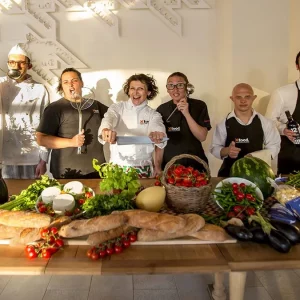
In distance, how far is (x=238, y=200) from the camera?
149 cm

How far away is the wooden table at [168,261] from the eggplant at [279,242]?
2cm

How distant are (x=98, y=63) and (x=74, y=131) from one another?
48.5 inches

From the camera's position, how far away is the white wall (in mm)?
3295

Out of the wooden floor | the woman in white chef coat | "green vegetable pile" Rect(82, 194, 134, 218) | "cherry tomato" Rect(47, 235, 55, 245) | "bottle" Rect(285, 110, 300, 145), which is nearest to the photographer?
"cherry tomato" Rect(47, 235, 55, 245)

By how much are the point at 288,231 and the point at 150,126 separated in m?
1.37

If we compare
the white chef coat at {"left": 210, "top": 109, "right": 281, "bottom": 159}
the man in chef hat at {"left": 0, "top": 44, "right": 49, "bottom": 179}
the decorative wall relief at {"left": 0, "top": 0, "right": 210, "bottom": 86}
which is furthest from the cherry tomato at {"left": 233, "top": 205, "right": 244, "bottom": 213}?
the decorative wall relief at {"left": 0, "top": 0, "right": 210, "bottom": 86}

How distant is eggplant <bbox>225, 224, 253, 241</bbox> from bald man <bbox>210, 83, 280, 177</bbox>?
1.35m

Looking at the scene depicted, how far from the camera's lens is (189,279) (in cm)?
235

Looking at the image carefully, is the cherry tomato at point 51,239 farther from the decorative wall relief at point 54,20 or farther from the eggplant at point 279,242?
the decorative wall relief at point 54,20

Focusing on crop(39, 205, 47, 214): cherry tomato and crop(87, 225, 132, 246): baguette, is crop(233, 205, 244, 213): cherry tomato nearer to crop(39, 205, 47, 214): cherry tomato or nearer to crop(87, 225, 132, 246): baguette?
crop(87, 225, 132, 246): baguette

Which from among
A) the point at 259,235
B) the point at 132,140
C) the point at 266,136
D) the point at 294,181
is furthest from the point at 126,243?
the point at 266,136

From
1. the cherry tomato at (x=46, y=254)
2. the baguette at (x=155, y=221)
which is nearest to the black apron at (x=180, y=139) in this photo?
the baguette at (x=155, y=221)

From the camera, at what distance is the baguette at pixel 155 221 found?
1.25 m

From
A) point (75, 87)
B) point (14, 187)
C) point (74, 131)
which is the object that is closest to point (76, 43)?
point (75, 87)
